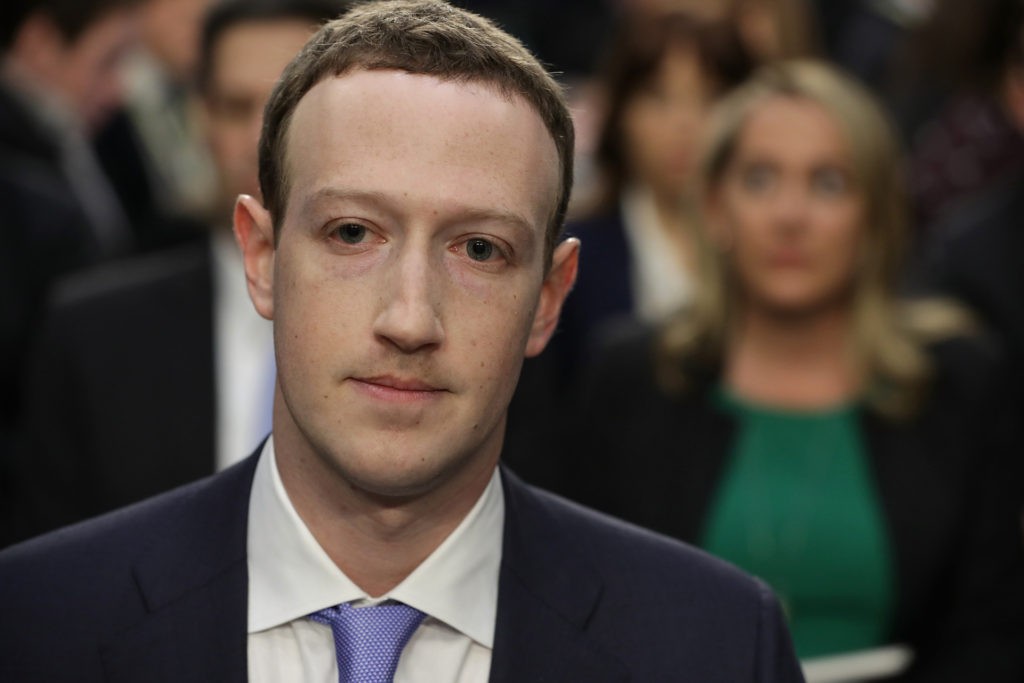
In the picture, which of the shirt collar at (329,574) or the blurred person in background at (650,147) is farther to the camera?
the blurred person in background at (650,147)

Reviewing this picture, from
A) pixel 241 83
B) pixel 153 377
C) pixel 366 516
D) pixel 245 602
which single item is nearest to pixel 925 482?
pixel 153 377

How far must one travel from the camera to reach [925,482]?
4246 mm

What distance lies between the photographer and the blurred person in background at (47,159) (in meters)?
4.72

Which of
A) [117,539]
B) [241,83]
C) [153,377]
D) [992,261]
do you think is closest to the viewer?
[117,539]

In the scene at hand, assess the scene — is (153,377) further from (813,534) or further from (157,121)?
(157,121)

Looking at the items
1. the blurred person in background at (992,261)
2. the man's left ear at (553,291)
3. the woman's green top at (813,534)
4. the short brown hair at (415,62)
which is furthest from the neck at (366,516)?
the blurred person in background at (992,261)

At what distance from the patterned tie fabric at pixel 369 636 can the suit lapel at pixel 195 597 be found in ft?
0.42

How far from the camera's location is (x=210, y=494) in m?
2.54

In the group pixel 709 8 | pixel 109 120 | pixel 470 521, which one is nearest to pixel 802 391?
pixel 709 8

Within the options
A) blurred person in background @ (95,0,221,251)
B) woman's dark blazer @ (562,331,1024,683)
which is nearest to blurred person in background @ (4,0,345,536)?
woman's dark blazer @ (562,331,1024,683)

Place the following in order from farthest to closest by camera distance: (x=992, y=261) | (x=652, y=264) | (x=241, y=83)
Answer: (x=652, y=264) → (x=992, y=261) → (x=241, y=83)

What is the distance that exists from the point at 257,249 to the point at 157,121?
444 centimetres

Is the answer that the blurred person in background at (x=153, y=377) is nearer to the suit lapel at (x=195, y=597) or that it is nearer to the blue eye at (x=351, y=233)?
the suit lapel at (x=195, y=597)

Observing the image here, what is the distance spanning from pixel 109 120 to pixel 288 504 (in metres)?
4.66
